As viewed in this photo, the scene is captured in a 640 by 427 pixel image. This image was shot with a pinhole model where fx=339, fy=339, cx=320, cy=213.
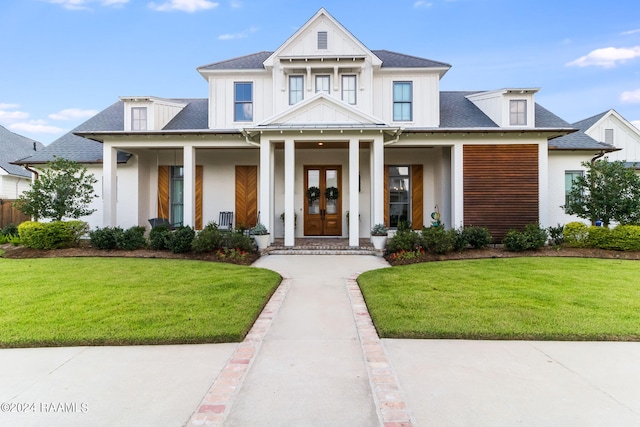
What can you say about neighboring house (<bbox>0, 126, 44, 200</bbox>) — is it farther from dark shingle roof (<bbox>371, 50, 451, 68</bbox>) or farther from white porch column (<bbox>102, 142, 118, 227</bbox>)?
dark shingle roof (<bbox>371, 50, 451, 68</bbox>)

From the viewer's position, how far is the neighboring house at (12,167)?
1970cm

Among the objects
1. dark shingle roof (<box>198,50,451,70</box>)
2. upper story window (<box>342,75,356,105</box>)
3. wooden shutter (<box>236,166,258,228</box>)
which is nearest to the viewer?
upper story window (<box>342,75,356,105</box>)

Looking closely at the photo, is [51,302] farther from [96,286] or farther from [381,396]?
[381,396]

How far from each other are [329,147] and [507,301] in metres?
9.18

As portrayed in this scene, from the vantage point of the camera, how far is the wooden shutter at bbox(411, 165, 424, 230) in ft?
44.1

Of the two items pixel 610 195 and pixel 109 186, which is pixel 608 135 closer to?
pixel 610 195

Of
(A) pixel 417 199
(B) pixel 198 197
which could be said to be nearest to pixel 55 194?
(B) pixel 198 197

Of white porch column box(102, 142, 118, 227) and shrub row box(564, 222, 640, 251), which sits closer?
shrub row box(564, 222, 640, 251)

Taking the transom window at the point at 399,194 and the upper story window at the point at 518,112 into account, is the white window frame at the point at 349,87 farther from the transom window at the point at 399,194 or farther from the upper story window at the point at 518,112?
the upper story window at the point at 518,112

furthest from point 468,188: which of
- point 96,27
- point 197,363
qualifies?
point 96,27

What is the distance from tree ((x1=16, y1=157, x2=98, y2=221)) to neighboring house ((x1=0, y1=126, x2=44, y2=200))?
33.8 feet

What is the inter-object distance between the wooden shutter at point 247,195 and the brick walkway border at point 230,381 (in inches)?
365

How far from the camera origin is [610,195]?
32.3 ft

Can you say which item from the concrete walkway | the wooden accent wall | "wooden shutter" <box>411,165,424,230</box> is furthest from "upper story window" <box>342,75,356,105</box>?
the concrete walkway
